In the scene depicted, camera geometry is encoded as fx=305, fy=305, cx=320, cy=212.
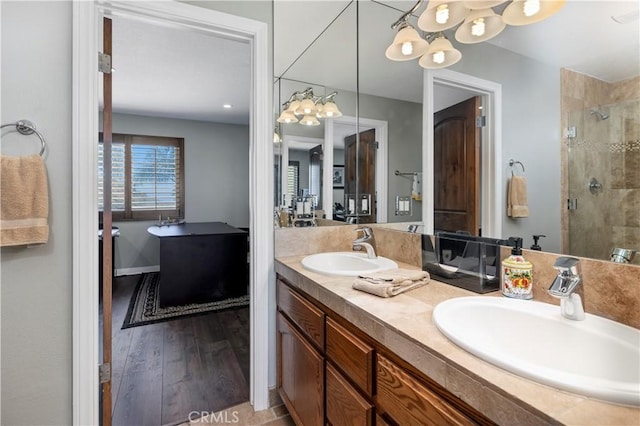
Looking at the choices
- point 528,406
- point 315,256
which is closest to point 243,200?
point 315,256

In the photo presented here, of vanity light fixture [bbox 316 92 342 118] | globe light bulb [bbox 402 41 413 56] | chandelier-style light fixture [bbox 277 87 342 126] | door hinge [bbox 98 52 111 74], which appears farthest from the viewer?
vanity light fixture [bbox 316 92 342 118]

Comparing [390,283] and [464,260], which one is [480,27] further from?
[390,283]

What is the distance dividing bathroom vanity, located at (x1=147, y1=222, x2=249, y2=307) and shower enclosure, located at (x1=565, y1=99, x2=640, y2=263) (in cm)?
325

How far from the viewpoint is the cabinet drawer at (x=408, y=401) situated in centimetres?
71

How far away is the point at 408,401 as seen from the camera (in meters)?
0.82

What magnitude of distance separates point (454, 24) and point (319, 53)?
1049mm

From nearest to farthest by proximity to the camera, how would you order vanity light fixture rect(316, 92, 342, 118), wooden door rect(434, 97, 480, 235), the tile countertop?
the tile countertop → wooden door rect(434, 97, 480, 235) → vanity light fixture rect(316, 92, 342, 118)

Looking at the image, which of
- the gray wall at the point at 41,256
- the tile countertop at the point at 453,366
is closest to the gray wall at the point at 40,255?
the gray wall at the point at 41,256

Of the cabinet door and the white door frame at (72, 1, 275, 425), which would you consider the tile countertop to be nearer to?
the cabinet door

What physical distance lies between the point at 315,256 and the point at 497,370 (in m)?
1.22

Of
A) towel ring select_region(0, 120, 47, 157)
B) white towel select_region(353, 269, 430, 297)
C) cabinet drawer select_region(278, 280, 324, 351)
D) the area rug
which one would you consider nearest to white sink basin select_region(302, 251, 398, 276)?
cabinet drawer select_region(278, 280, 324, 351)

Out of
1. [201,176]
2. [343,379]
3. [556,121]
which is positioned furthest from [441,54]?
[201,176]

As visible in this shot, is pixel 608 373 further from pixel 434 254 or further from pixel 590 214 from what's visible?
pixel 434 254

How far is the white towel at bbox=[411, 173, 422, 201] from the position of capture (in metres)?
1.72
